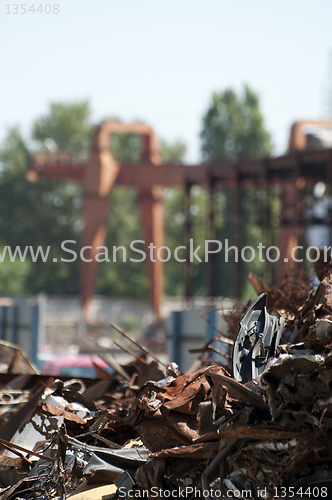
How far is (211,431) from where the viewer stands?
9.00ft

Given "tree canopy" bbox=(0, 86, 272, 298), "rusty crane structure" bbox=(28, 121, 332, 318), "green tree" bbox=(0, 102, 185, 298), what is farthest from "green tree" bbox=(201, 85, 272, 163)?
"rusty crane structure" bbox=(28, 121, 332, 318)

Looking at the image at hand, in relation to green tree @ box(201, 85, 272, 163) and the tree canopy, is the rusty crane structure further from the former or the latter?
green tree @ box(201, 85, 272, 163)

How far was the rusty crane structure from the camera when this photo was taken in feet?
74.4

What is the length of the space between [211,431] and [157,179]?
27.6m

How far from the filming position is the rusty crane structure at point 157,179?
22.7 meters

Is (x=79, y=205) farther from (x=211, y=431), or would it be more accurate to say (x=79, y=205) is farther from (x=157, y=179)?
(x=211, y=431)

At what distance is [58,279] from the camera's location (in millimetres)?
58281

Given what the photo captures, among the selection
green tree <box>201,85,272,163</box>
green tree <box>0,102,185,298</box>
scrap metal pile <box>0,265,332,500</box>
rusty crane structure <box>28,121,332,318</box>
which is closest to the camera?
scrap metal pile <box>0,265,332,500</box>

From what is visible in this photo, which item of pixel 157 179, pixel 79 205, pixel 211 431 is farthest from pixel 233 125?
pixel 211 431

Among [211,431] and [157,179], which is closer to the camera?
[211,431]

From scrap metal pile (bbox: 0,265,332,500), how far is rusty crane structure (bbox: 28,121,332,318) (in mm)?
18162

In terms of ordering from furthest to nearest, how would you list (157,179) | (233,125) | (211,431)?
(233,125), (157,179), (211,431)

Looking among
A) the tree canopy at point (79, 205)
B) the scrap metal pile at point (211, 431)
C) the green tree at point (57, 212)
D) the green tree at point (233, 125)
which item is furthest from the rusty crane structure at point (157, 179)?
the green tree at point (233, 125)

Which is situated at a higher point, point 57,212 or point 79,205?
point 79,205
